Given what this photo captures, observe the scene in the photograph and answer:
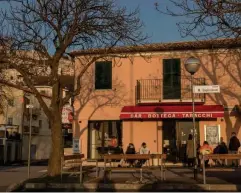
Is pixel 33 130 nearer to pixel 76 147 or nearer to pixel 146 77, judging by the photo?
pixel 76 147

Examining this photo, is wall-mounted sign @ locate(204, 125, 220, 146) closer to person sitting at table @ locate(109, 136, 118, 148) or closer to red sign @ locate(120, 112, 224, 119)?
red sign @ locate(120, 112, 224, 119)

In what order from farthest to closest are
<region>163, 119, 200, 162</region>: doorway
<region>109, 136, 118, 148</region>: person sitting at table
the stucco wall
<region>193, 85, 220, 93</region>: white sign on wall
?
<region>109, 136, 118, 148</region>: person sitting at table → <region>163, 119, 200, 162</region>: doorway → the stucco wall → <region>193, 85, 220, 93</region>: white sign on wall

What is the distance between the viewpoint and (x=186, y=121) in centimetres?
2266

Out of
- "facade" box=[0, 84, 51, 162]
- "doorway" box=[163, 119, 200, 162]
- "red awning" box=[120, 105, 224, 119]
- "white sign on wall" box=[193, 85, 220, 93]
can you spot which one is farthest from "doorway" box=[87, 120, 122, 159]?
"facade" box=[0, 84, 51, 162]

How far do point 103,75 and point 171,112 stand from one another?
5.12 metres

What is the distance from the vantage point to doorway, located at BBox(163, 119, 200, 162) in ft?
74.2

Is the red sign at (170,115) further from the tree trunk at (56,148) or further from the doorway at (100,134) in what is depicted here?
the tree trunk at (56,148)

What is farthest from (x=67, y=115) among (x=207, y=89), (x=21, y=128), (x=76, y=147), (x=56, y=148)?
(x=21, y=128)

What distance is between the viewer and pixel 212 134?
2209 centimetres

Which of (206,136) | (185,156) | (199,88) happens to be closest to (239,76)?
(206,136)

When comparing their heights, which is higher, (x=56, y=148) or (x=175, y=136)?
(x=175, y=136)

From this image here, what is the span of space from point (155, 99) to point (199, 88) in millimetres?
9577

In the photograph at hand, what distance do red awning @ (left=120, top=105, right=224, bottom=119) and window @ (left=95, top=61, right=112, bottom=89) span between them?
2.37m

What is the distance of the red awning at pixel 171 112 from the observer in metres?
21.0
